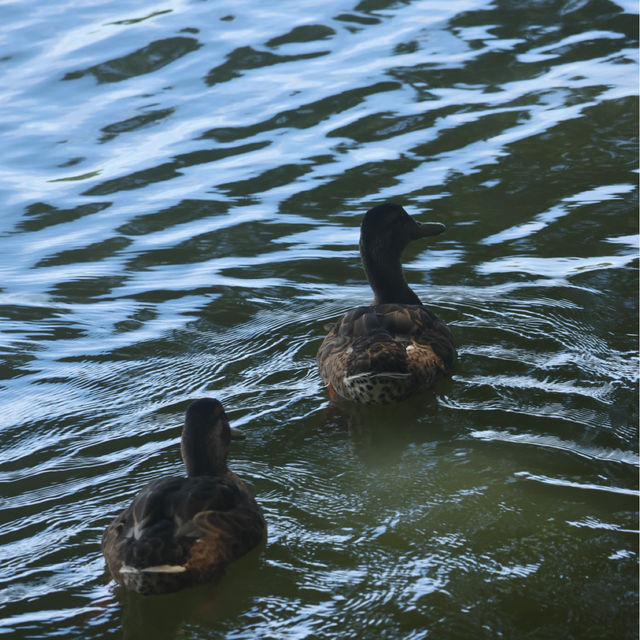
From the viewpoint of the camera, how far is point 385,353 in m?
7.46

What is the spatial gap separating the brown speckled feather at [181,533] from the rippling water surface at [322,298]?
0.13 meters

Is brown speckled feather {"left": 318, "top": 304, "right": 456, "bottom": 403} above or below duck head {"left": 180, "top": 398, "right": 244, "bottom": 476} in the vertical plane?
below

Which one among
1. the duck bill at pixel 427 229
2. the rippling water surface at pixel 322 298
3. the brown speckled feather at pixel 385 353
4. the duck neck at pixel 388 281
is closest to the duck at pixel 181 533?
the rippling water surface at pixel 322 298

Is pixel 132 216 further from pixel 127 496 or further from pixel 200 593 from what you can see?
pixel 200 593

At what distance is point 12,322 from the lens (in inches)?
367

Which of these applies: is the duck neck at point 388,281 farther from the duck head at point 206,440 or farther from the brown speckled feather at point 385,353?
the duck head at point 206,440

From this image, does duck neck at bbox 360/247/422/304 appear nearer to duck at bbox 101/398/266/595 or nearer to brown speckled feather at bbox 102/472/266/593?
duck at bbox 101/398/266/595

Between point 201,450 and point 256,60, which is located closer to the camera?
point 201,450

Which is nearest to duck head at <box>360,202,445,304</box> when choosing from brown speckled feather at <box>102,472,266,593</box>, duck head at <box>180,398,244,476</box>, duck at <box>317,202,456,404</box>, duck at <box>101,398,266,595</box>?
duck at <box>317,202,456,404</box>

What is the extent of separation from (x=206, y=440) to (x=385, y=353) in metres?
1.75

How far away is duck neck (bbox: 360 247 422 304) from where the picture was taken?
869cm

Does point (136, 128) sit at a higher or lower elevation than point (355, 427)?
higher

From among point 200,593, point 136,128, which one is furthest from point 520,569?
point 136,128

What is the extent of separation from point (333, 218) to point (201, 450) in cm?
514
